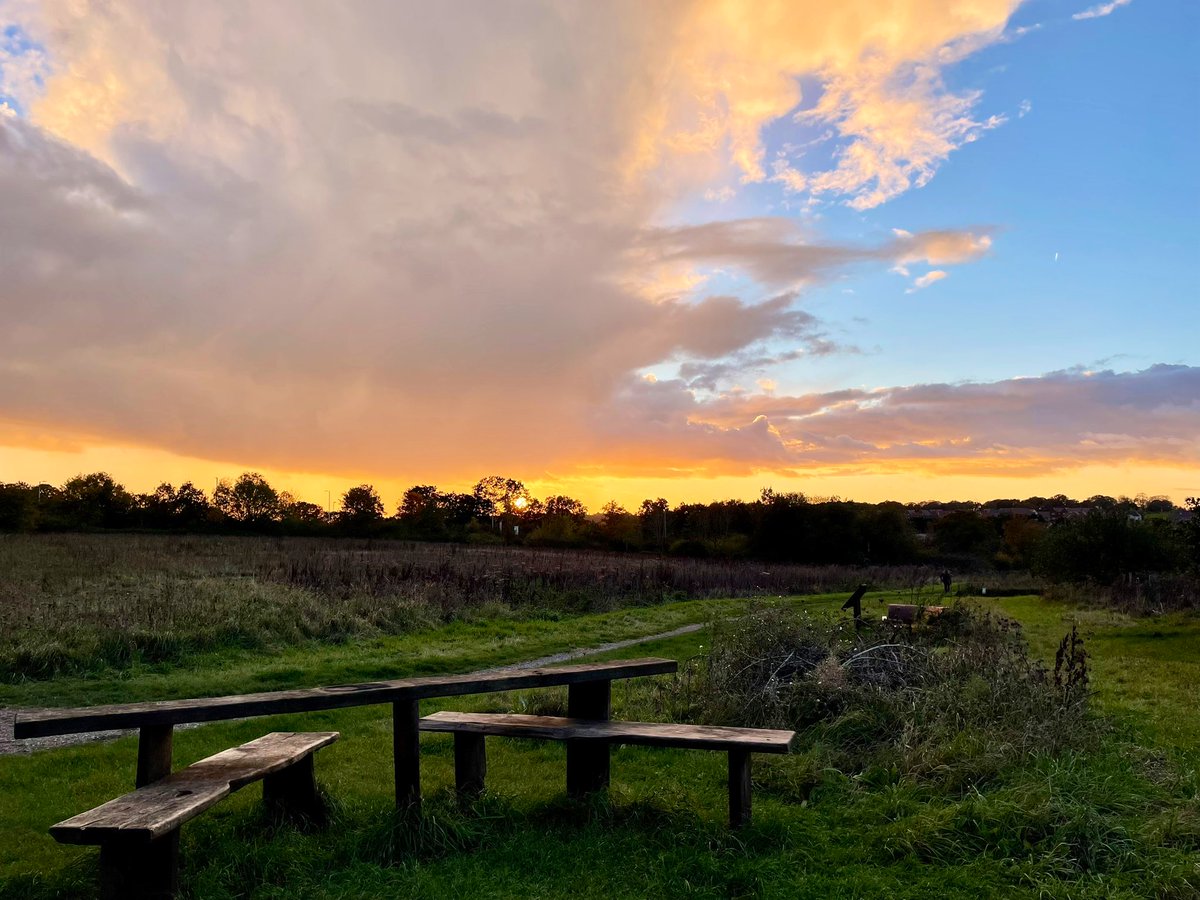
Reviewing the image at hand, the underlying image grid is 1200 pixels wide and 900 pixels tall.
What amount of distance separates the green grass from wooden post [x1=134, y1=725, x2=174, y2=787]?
18.1 inches

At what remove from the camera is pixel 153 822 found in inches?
153

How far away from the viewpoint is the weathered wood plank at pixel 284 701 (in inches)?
177

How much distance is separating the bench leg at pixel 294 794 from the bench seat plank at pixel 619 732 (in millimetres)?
778

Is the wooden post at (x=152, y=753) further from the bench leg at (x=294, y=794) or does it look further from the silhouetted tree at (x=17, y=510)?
the silhouetted tree at (x=17, y=510)

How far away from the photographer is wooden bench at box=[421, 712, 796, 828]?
526cm

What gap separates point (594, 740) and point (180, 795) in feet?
7.87

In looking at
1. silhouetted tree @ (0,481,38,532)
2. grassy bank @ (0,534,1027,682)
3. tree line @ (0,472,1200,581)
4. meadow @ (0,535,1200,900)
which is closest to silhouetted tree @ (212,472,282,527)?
tree line @ (0,472,1200,581)

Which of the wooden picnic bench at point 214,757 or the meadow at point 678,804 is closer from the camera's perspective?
the wooden picnic bench at point 214,757

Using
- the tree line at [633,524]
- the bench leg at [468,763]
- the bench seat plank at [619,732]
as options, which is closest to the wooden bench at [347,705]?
the bench seat plank at [619,732]

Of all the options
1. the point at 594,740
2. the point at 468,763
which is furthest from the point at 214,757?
the point at 594,740

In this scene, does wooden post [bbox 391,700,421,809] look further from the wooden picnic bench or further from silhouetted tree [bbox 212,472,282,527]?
silhouetted tree [bbox 212,472,282,527]

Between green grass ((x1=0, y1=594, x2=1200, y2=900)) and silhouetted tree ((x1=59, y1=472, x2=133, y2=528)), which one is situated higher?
silhouetted tree ((x1=59, y1=472, x2=133, y2=528))

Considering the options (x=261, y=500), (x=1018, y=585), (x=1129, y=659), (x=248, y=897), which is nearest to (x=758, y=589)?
(x=1018, y=585)

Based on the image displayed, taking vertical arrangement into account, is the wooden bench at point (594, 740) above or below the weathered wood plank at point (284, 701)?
below
